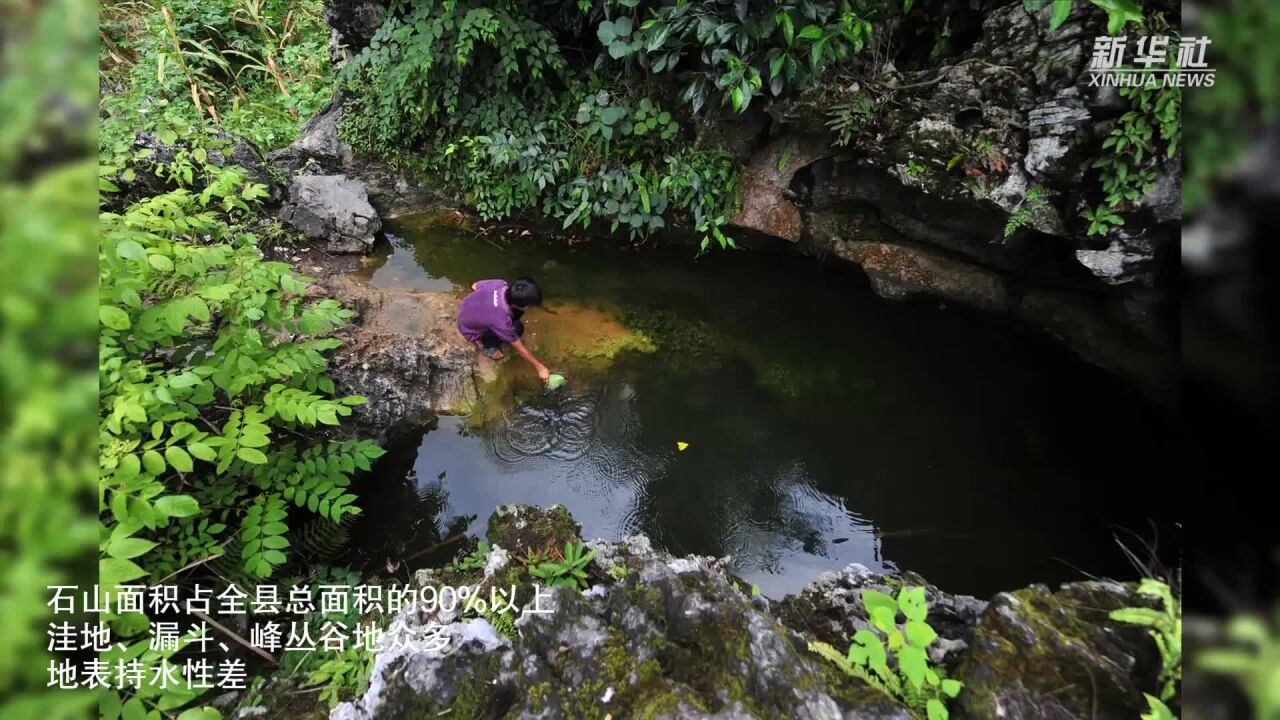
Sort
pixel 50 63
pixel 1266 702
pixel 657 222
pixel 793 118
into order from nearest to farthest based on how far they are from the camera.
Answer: pixel 1266 702, pixel 50 63, pixel 793 118, pixel 657 222

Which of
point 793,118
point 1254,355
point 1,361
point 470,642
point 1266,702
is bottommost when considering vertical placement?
point 470,642

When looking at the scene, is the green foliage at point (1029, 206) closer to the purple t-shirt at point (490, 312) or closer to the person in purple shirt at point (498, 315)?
the person in purple shirt at point (498, 315)

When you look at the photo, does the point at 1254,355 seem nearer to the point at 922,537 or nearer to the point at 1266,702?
the point at 1266,702

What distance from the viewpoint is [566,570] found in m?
3.00

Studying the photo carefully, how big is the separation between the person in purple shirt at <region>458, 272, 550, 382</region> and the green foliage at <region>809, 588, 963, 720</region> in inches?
142

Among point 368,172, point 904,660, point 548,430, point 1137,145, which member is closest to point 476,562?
point 548,430

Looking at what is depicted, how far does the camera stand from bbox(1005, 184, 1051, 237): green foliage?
4707mm

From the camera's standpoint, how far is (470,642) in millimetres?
2363

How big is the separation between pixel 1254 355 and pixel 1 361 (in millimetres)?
2646

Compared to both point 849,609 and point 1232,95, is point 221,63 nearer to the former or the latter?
point 849,609

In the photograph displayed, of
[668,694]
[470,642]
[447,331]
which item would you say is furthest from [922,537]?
[447,331]

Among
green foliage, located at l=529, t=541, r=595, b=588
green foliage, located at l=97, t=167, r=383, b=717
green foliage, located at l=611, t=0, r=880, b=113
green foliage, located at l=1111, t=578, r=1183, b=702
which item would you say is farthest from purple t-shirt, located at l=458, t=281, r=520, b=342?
green foliage, located at l=1111, t=578, r=1183, b=702

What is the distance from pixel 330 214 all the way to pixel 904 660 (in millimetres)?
7280

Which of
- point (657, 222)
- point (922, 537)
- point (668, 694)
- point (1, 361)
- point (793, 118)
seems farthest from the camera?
Answer: point (657, 222)
